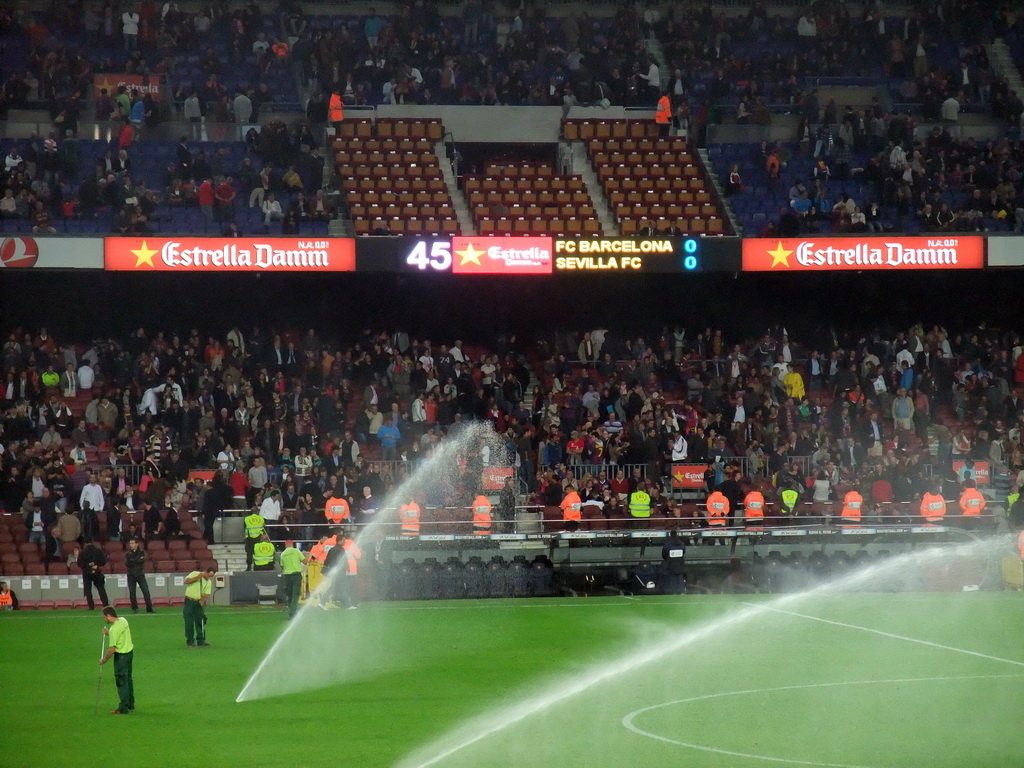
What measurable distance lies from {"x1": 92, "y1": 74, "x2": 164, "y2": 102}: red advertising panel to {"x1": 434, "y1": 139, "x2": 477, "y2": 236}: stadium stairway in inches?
339

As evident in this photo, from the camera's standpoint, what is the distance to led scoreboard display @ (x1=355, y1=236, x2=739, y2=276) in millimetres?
36906

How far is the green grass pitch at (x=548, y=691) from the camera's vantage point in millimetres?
14023

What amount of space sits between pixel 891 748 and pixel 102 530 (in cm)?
2172

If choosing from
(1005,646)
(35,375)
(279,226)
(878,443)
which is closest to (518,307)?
(279,226)

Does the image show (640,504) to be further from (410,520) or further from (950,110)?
(950,110)

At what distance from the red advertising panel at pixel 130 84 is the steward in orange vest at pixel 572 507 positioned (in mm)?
18986

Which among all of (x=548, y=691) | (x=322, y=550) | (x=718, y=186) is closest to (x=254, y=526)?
(x=322, y=550)

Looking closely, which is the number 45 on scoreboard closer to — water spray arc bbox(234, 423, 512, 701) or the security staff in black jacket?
water spray arc bbox(234, 423, 512, 701)

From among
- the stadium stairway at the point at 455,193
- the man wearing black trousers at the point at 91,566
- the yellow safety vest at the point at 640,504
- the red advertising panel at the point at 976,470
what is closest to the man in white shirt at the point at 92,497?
the man wearing black trousers at the point at 91,566

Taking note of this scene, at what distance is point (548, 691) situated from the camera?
58.2 ft

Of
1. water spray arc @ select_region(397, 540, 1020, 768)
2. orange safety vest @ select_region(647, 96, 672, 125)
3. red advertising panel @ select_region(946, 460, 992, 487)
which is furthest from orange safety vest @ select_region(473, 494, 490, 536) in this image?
orange safety vest @ select_region(647, 96, 672, 125)

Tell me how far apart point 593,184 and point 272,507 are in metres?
15.7

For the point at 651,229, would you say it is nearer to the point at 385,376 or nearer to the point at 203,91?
the point at 385,376

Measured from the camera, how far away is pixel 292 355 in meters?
38.1
